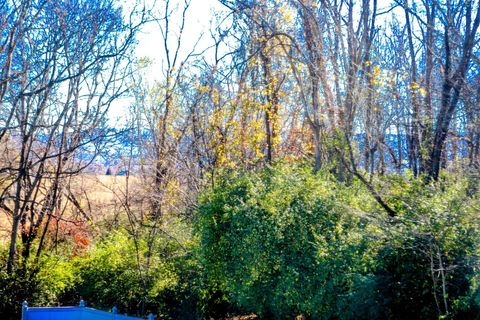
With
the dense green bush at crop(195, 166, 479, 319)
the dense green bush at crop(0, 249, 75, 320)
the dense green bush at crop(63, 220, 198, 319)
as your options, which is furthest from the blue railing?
the dense green bush at crop(195, 166, 479, 319)

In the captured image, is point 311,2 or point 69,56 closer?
point 69,56

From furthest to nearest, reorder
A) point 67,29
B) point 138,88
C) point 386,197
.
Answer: point 138,88, point 67,29, point 386,197

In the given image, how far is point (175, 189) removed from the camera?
43.5 feet

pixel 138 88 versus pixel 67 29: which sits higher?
pixel 138 88

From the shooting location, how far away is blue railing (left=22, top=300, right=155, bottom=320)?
8.77 meters

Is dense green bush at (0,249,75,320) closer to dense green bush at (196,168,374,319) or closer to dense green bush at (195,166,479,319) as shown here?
dense green bush at (195,166,479,319)

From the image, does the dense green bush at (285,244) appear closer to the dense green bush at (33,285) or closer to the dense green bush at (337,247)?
the dense green bush at (337,247)

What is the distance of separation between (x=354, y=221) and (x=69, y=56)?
704cm

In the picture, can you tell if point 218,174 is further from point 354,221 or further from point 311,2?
point 311,2

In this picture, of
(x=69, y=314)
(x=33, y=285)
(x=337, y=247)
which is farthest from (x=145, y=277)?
(x=337, y=247)

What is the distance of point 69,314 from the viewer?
30.6 ft

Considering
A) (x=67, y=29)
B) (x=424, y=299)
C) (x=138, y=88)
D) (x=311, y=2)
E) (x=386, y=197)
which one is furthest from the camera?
(x=138, y=88)

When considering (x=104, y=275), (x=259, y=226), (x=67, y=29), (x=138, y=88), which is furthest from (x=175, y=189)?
(x=138, y=88)

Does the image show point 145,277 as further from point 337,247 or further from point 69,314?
point 337,247
